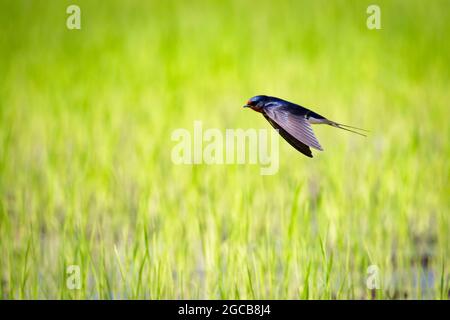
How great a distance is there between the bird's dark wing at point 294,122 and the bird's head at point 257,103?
30 mm

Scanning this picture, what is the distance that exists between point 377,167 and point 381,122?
0.51 meters

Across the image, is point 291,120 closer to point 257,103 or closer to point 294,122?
point 294,122

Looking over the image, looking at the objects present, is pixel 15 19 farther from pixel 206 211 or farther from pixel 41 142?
pixel 206 211

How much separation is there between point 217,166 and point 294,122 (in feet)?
3.99

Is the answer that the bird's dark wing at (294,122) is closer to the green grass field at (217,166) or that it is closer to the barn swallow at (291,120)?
the barn swallow at (291,120)

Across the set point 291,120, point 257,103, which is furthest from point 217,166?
point 291,120

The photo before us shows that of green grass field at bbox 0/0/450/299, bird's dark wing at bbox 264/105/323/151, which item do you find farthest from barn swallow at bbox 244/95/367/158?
green grass field at bbox 0/0/450/299

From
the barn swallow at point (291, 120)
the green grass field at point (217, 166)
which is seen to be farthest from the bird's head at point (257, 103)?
the green grass field at point (217, 166)

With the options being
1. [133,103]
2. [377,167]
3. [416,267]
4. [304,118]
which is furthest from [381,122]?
[304,118]

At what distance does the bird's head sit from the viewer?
1721 millimetres

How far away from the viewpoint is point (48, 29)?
3.54m

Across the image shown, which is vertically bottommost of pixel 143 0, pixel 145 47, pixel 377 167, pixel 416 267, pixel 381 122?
pixel 416 267

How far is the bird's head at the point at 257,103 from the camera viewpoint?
5.65 ft

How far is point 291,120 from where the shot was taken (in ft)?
5.29
